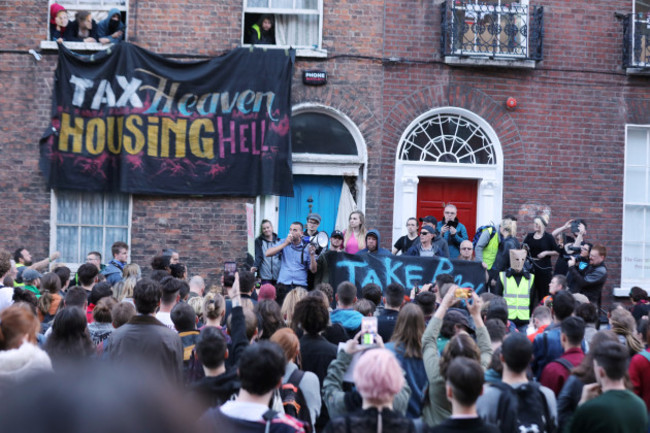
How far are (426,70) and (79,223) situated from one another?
21.5 ft

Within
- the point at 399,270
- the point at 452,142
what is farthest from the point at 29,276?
the point at 452,142

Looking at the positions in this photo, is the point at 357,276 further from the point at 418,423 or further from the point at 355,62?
the point at 418,423

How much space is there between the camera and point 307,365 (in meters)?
6.28

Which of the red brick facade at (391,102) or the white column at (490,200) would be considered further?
the white column at (490,200)

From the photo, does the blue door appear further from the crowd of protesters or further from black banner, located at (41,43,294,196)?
the crowd of protesters

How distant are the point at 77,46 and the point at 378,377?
11.6m

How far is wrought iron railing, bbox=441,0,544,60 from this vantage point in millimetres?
14469

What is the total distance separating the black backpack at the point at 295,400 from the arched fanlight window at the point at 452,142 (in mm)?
9489

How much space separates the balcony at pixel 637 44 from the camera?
14.9m

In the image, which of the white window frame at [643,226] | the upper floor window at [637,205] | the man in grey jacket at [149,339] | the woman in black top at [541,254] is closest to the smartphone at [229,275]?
the man in grey jacket at [149,339]

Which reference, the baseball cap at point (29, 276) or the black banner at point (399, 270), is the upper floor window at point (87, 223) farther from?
the baseball cap at point (29, 276)

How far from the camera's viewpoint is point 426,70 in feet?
47.8

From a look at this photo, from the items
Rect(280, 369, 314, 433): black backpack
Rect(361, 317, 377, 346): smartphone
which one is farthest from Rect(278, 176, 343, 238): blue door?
Rect(361, 317, 377, 346): smartphone

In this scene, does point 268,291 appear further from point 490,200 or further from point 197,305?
point 490,200
